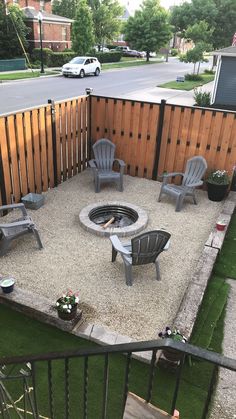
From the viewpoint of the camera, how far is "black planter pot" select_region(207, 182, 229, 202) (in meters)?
7.37

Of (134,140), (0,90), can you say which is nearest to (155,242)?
(134,140)

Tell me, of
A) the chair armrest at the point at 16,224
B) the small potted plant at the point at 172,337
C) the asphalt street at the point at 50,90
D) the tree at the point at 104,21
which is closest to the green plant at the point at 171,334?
the small potted plant at the point at 172,337

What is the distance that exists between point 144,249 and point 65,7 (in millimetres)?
63403

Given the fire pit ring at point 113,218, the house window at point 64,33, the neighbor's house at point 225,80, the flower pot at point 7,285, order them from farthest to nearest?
the house window at point 64,33 → the neighbor's house at point 225,80 → the fire pit ring at point 113,218 → the flower pot at point 7,285

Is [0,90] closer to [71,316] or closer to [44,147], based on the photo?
[44,147]

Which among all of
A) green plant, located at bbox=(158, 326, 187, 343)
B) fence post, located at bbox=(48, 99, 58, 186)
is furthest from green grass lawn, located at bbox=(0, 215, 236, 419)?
fence post, located at bbox=(48, 99, 58, 186)

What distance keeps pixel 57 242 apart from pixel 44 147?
240cm

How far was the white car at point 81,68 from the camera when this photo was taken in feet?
86.5

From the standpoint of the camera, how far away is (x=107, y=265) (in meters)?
5.31

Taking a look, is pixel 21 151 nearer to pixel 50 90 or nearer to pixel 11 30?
pixel 50 90

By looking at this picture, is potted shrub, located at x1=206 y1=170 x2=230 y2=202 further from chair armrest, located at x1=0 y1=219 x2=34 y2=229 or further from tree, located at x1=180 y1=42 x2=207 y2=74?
tree, located at x1=180 y1=42 x2=207 y2=74

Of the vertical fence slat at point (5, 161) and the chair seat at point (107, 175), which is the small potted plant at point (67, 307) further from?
the chair seat at point (107, 175)

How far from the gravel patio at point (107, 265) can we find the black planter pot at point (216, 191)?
155 millimetres

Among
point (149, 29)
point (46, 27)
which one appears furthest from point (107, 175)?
point (149, 29)
